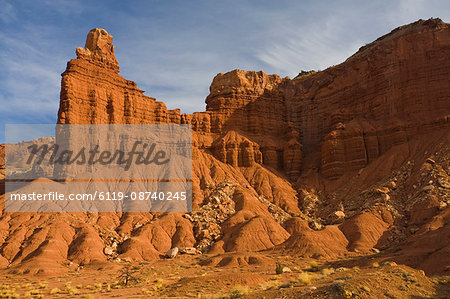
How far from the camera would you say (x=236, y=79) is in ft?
295

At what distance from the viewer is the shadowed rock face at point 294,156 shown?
5125 centimetres

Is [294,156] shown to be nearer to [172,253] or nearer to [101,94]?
[172,253]

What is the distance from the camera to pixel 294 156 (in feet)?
267

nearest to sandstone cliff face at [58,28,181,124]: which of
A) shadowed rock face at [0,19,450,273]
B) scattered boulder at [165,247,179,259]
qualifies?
shadowed rock face at [0,19,450,273]

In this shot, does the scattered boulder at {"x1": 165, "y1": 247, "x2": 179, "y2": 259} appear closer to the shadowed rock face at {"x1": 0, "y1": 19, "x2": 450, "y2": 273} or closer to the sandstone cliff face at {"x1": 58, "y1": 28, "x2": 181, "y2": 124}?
the shadowed rock face at {"x1": 0, "y1": 19, "x2": 450, "y2": 273}

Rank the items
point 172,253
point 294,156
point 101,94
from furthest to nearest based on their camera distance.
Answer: point 294,156 < point 101,94 < point 172,253

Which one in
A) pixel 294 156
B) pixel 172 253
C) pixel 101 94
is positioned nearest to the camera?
pixel 172 253

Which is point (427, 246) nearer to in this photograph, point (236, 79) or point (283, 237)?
point (283, 237)

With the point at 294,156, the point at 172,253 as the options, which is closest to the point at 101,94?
the point at 172,253

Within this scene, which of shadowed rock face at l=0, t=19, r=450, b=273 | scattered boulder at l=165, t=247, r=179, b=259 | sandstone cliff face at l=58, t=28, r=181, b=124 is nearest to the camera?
scattered boulder at l=165, t=247, r=179, b=259

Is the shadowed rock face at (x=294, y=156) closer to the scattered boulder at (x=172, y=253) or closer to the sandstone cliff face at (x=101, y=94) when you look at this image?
the sandstone cliff face at (x=101, y=94)

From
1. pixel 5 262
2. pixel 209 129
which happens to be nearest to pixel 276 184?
pixel 209 129

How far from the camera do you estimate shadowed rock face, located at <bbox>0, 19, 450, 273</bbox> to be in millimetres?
51250

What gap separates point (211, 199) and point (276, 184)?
15013 millimetres
